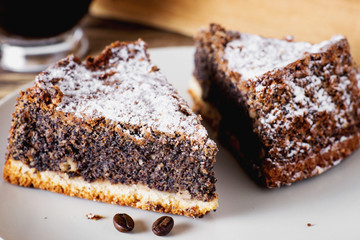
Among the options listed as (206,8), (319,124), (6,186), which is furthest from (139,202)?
(206,8)

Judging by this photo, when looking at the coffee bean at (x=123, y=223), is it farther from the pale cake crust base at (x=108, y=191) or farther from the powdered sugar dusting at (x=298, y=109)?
the powdered sugar dusting at (x=298, y=109)

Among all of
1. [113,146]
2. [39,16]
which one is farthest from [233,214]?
[39,16]

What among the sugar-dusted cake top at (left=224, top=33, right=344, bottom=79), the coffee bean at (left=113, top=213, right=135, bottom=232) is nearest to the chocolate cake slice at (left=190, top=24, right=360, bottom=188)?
the sugar-dusted cake top at (left=224, top=33, right=344, bottom=79)

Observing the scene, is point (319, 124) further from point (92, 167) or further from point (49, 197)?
point (49, 197)

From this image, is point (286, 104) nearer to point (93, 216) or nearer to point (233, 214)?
point (233, 214)

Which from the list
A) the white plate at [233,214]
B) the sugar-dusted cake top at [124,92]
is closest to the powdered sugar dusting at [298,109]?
the white plate at [233,214]

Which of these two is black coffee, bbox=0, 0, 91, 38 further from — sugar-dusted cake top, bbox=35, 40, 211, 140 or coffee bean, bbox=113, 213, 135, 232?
coffee bean, bbox=113, 213, 135, 232
